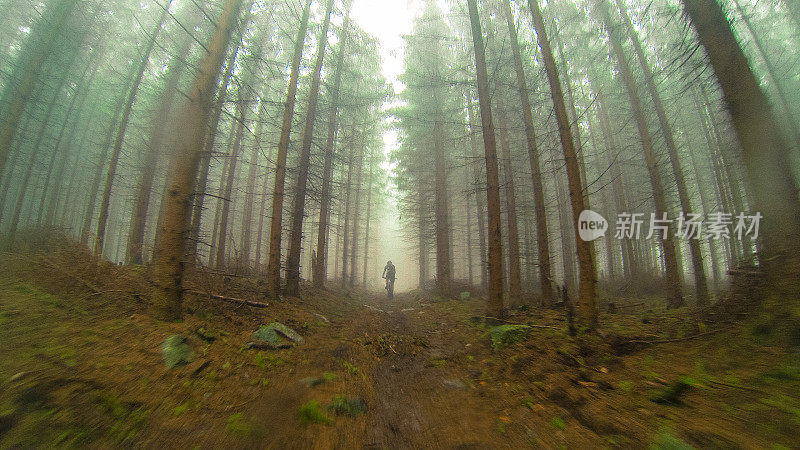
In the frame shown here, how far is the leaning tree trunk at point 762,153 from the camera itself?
13.6ft

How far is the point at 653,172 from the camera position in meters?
10.2

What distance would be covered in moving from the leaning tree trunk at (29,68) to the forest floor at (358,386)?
25.8 feet

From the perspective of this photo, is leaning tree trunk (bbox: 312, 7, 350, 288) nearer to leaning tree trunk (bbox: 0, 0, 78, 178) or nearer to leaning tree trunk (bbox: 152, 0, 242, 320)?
leaning tree trunk (bbox: 152, 0, 242, 320)

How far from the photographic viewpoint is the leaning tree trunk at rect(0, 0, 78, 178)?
30.4 ft

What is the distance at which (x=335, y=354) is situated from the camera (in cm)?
505

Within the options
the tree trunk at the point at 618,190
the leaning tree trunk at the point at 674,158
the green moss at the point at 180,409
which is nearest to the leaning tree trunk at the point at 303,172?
the green moss at the point at 180,409

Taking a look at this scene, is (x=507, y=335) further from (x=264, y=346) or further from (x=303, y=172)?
(x=303, y=172)

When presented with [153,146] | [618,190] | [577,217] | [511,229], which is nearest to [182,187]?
[577,217]

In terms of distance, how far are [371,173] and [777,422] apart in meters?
23.0

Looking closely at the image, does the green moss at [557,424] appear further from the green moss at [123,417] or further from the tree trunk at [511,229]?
the tree trunk at [511,229]

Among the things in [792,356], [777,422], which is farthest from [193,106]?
[792,356]

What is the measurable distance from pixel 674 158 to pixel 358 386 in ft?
47.6

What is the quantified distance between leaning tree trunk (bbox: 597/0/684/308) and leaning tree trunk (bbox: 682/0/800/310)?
573 cm

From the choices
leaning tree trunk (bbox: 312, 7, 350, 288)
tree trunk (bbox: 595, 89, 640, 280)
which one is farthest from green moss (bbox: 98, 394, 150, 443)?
tree trunk (bbox: 595, 89, 640, 280)
